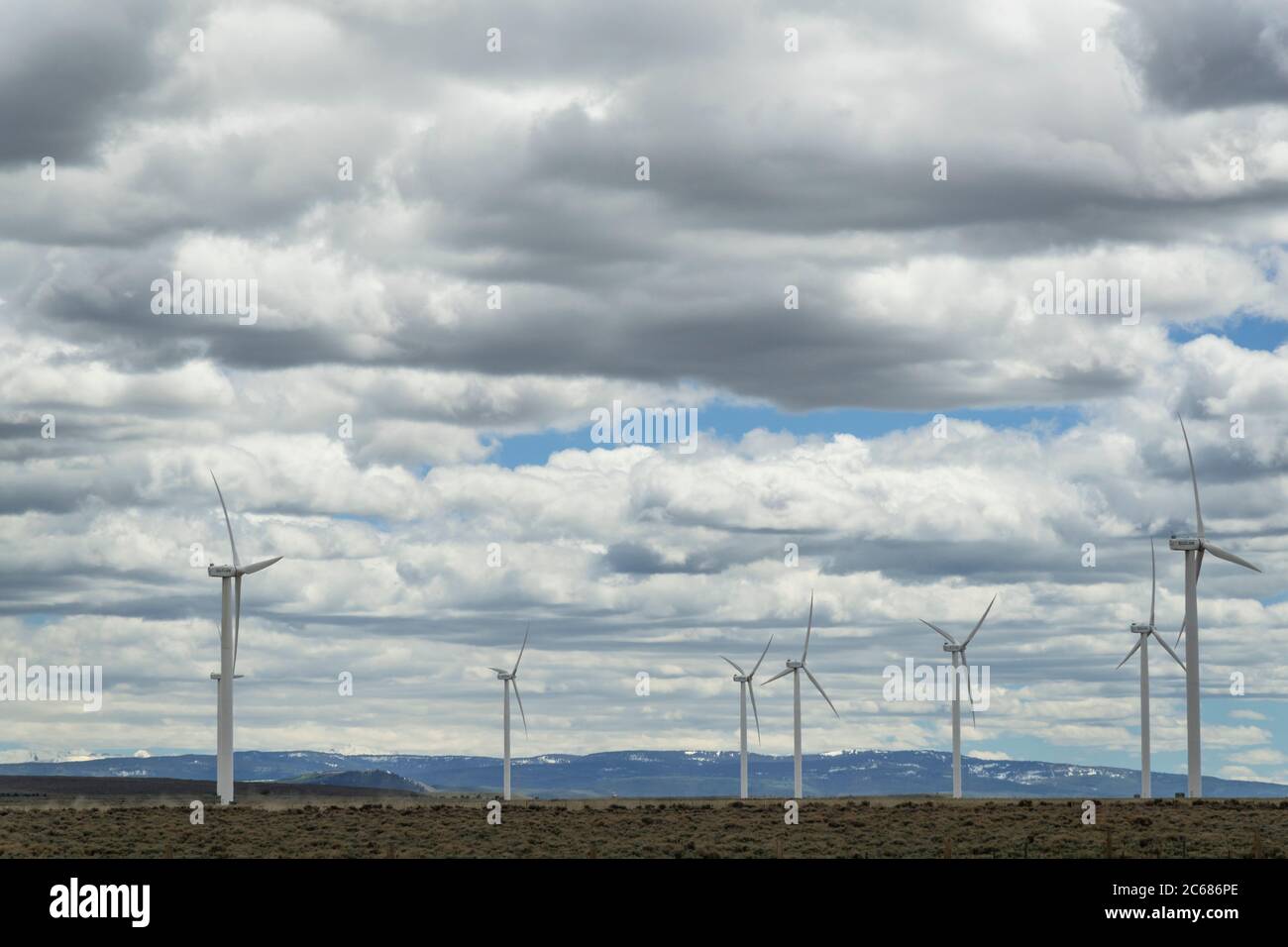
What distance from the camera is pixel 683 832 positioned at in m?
94.8

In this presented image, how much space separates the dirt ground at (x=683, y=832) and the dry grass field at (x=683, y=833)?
11 centimetres

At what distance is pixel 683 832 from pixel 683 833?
0.95m

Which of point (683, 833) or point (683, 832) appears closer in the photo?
point (683, 833)

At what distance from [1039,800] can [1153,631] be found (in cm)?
3609

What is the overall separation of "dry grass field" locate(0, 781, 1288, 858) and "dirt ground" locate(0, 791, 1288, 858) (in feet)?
0.35

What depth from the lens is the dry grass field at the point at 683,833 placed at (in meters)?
79.6

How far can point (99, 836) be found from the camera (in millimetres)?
94688

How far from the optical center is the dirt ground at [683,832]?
7956cm

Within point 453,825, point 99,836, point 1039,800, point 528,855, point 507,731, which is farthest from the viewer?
point 507,731

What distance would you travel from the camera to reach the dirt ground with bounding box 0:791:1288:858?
79562mm

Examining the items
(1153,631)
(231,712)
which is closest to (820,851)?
(231,712)

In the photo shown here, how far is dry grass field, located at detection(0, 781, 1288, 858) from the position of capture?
7956 cm

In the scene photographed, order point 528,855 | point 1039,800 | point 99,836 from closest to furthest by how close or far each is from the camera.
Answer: point 528,855 < point 99,836 < point 1039,800
